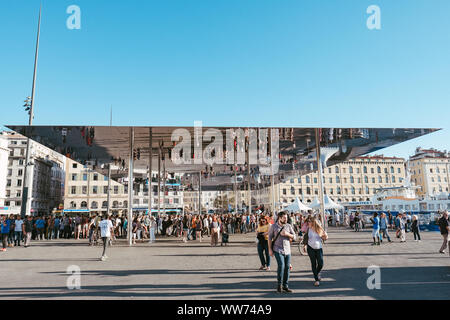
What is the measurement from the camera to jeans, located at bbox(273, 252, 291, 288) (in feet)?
20.9

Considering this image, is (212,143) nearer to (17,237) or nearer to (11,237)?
(17,237)

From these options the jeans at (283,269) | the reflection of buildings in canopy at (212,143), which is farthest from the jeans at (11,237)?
the jeans at (283,269)

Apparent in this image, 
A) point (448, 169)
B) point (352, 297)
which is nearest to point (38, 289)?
point (352, 297)

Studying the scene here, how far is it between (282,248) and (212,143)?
13.0m

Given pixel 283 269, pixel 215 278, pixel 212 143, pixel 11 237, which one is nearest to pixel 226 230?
pixel 212 143

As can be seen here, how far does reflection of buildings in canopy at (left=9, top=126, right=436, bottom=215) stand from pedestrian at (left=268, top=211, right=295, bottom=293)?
29.1 ft

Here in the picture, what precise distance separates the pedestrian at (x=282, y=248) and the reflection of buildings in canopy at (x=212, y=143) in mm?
8862

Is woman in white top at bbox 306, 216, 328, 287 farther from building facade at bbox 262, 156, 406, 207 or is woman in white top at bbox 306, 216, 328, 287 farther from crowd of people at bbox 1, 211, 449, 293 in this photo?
building facade at bbox 262, 156, 406, 207

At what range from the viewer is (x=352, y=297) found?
585cm

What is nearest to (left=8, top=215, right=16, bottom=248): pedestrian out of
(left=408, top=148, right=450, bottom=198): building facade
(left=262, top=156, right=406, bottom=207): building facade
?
(left=262, top=156, right=406, bottom=207): building facade

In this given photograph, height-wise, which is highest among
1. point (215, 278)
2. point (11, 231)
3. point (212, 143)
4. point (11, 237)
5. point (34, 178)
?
point (34, 178)

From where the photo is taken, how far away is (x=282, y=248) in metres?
6.52

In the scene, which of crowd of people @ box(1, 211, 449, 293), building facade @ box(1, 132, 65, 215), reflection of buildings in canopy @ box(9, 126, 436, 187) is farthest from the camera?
building facade @ box(1, 132, 65, 215)
